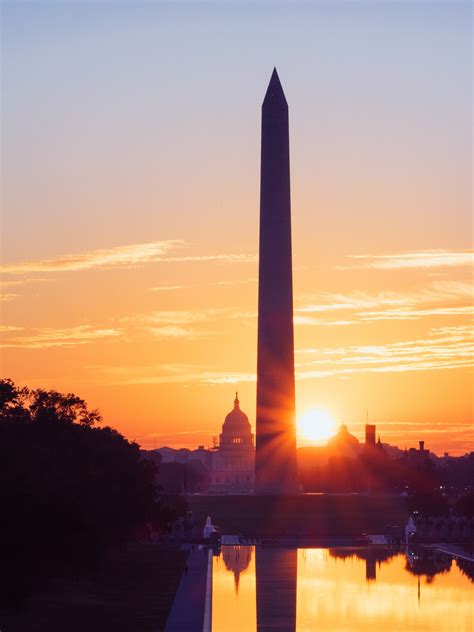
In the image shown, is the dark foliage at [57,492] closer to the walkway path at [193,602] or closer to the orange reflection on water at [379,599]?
the walkway path at [193,602]

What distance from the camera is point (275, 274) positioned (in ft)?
335

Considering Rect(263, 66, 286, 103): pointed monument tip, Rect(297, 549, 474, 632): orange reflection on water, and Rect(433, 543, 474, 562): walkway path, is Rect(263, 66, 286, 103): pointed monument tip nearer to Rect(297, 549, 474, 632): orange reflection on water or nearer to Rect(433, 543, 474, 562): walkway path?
Rect(433, 543, 474, 562): walkway path

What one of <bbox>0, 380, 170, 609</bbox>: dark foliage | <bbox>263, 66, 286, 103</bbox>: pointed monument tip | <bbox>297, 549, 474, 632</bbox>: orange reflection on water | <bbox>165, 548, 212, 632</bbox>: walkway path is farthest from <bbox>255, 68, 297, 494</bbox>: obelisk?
<bbox>165, 548, 212, 632</bbox>: walkway path

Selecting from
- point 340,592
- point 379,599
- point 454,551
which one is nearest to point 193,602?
point 379,599

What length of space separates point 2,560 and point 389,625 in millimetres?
11004

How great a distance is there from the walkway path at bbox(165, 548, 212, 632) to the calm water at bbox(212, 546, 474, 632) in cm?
40

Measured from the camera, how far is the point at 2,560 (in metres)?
43.2

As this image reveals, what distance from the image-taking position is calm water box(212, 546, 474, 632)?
45500 mm

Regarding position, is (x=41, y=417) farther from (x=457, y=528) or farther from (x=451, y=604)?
(x=457, y=528)

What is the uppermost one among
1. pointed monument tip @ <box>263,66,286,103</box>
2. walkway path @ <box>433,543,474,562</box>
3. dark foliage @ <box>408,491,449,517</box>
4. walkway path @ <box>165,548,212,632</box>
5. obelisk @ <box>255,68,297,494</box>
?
pointed monument tip @ <box>263,66,286,103</box>

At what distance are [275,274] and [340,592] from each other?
161ft

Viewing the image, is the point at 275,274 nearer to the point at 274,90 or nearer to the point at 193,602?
the point at 274,90

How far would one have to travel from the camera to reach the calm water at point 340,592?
45.5 meters

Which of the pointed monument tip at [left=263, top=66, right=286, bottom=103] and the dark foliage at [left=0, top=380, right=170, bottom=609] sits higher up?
the pointed monument tip at [left=263, top=66, right=286, bottom=103]
